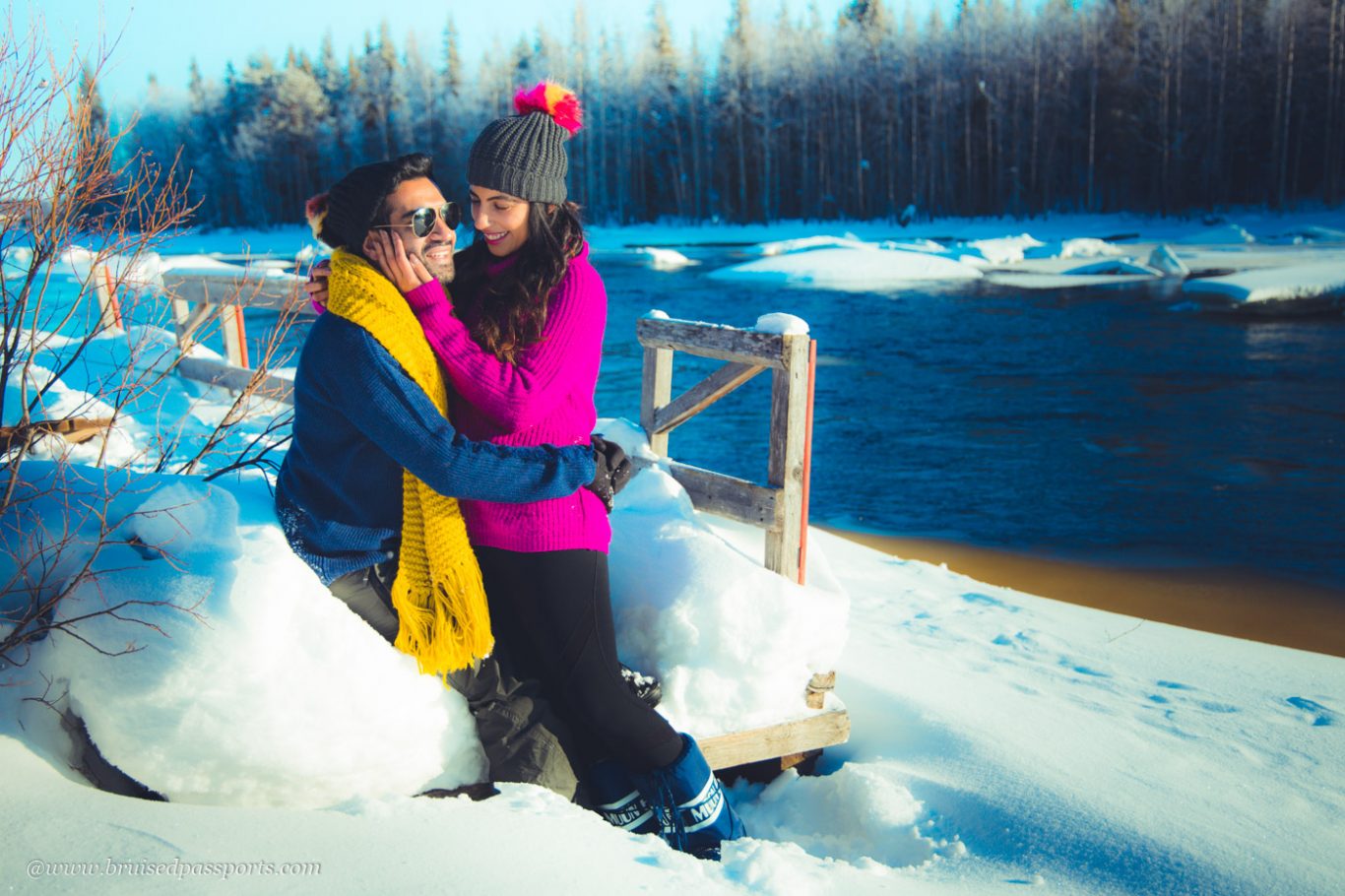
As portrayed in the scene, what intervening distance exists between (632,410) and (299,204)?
2170 inches

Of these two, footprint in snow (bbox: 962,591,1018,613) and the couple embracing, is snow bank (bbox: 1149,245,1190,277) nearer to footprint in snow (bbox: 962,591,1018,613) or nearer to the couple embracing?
footprint in snow (bbox: 962,591,1018,613)

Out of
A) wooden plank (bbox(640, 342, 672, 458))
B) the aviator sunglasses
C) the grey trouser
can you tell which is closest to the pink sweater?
the aviator sunglasses

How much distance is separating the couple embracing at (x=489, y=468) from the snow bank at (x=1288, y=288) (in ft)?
65.3

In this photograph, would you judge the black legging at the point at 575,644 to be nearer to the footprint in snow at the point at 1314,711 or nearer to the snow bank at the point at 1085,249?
the footprint in snow at the point at 1314,711

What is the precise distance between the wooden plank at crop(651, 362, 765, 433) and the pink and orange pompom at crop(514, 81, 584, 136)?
162cm

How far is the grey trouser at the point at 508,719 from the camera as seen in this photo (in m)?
2.55

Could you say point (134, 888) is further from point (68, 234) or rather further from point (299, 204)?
point (299, 204)

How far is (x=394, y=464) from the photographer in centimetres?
246

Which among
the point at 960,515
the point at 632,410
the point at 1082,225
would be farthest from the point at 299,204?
the point at 960,515

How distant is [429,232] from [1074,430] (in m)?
10.2

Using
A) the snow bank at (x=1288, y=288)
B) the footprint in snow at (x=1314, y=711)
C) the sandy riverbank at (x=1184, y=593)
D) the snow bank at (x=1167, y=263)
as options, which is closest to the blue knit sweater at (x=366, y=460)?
the footprint in snow at (x=1314, y=711)

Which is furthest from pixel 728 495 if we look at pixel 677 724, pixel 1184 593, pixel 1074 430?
pixel 1074 430

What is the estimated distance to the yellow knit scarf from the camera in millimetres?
2393

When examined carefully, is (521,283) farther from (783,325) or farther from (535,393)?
(783,325)
